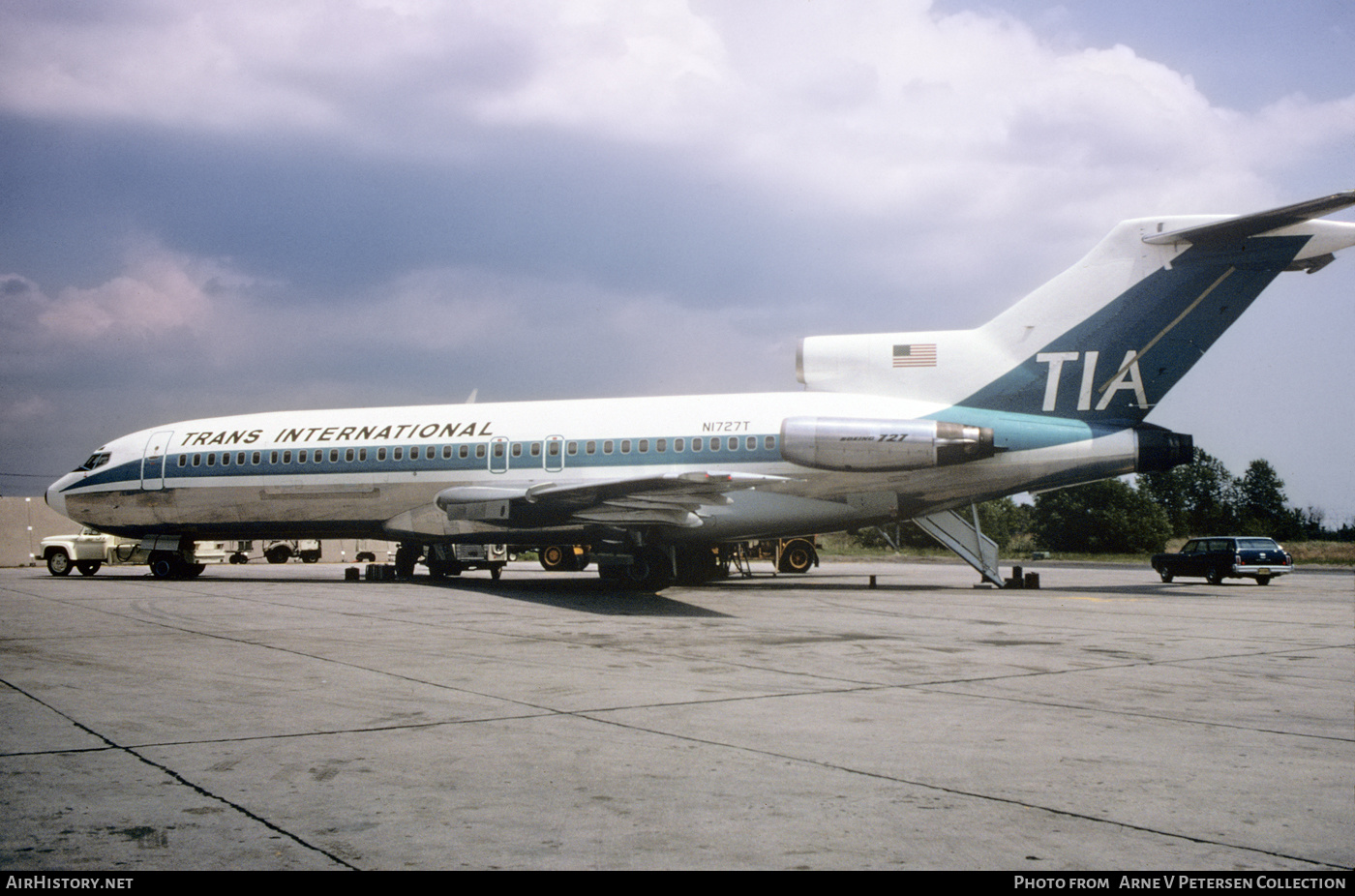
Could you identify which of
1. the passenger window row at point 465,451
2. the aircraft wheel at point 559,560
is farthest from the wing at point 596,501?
the aircraft wheel at point 559,560

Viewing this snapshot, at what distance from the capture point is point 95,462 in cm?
2453

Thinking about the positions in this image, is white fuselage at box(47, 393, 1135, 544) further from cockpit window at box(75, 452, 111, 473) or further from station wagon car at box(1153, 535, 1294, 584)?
station wagon car at box(1153, 535, 1294, 584)

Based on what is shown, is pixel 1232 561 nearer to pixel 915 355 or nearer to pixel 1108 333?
pixel 1108 333

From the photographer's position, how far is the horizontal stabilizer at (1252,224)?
16.4 meters

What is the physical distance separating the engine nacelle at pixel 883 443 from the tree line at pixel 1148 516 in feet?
129

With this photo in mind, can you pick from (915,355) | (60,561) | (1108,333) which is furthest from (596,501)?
(60,561)

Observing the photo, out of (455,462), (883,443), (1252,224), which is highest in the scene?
(1252,224)

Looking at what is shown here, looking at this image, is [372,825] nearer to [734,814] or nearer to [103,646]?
[734,814]

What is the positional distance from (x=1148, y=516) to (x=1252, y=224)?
6408 centimetres

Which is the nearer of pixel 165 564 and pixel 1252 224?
pixel 1252 224

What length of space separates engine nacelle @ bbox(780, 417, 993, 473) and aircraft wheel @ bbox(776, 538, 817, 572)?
14.1 meters

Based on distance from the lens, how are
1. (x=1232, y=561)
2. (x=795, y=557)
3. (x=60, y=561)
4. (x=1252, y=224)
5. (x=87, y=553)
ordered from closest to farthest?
1. (x=1252, y=224)
2. (x=1232, y=561)
3. (x=60, y=561)
4. (x=87, y=553)
5. (x=795, y=557)

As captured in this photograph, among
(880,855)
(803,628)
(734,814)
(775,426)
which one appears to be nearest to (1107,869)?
(880,855)

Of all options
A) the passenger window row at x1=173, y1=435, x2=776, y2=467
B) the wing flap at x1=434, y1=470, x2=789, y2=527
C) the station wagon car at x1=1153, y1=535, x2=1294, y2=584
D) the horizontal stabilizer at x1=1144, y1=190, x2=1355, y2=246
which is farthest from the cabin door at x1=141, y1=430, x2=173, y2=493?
the station wagon car at x1=1153, y1=535, x2=1294, y2=584
